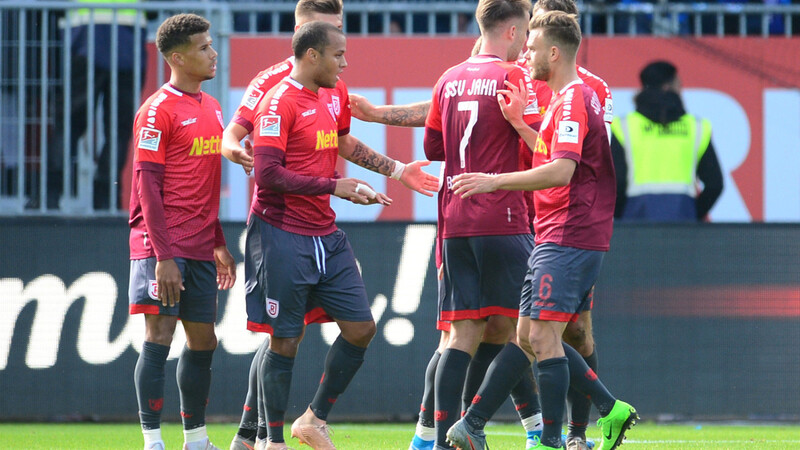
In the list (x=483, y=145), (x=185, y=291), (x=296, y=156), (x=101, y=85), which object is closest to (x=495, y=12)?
(x=483, y=145)

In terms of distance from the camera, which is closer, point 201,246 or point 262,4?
point 201,246

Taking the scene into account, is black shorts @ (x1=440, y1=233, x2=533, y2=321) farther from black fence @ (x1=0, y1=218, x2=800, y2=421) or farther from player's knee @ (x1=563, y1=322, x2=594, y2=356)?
black fence @ (x1=0, y1=218, x2=800, y2=421)

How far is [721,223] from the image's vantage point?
849 centimetres

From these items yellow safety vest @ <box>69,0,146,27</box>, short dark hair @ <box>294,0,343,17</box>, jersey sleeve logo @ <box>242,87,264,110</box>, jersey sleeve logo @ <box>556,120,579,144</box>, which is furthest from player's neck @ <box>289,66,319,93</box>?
yellow safety vest @ <box>69,0,146,27</box>

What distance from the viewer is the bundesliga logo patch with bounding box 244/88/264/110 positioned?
21.0ft

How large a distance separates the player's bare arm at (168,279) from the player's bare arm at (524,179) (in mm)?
1508

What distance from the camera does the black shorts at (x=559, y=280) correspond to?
5.38 meters

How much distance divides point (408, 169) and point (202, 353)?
1.45 meters

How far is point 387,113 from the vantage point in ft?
22.4

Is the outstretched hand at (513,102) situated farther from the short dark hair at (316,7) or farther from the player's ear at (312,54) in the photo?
the short dark hair at (316,7)

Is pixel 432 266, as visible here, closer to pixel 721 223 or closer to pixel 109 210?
pixel 721 223

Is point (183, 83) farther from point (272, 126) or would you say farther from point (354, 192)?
point (354, 192)

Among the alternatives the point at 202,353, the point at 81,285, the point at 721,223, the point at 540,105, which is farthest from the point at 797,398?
the point at 81,285

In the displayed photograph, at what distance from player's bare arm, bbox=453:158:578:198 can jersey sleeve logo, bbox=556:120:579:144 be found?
10 cm
